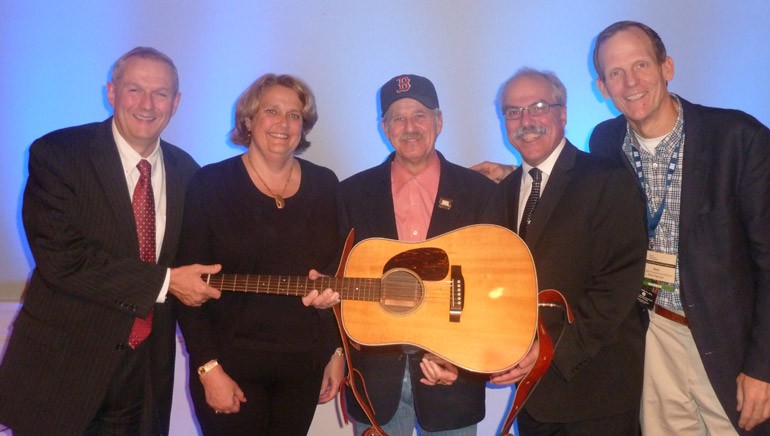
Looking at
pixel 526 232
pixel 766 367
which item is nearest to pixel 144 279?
pixel 526 232

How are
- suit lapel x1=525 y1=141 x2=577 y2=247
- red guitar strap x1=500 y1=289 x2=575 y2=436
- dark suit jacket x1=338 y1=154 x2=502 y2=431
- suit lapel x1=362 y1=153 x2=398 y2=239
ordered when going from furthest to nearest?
suit lapel x1=362 y1=153 x2=398 y2=239, dark suit jacket x1=338 y1=154 x2=502 y2=431, suit lapel x1=525 y1=141 x2=577 y2=247, red guitar strap x1=500 y1=289 x2=575 y2=436

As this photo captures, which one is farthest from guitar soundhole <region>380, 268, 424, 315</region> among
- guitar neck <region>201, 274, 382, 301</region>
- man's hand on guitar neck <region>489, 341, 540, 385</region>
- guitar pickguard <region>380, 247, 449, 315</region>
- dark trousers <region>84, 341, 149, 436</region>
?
dark trousers <region>84, 341, 149, 436</region>

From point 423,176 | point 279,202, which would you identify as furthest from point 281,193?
point 423,176

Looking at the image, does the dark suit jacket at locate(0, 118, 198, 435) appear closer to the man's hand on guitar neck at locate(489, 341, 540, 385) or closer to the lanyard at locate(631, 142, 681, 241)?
the man's hand on guitar neck at locate(489, 341, 540, 385)

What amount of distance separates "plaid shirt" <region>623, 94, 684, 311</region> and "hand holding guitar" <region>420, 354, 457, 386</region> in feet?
3.27

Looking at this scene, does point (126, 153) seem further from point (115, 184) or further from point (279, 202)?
point (279, 202)

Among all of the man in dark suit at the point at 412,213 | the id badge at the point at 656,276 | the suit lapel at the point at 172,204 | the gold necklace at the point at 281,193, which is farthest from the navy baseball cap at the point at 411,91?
the id badge at the point at 656,276

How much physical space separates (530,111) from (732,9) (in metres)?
2.23

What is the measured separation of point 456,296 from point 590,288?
568mm

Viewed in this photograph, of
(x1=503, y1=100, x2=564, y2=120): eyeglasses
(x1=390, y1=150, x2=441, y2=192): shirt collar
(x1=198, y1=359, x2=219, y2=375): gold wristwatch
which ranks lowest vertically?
(x1=198, y1=359, x2=219, y2=375): gold wristwatch

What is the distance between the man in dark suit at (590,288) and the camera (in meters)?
A: 2.01

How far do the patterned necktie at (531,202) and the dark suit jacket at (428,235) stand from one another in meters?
0.14

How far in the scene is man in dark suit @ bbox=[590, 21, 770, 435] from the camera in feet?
6.51

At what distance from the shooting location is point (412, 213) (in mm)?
2404
